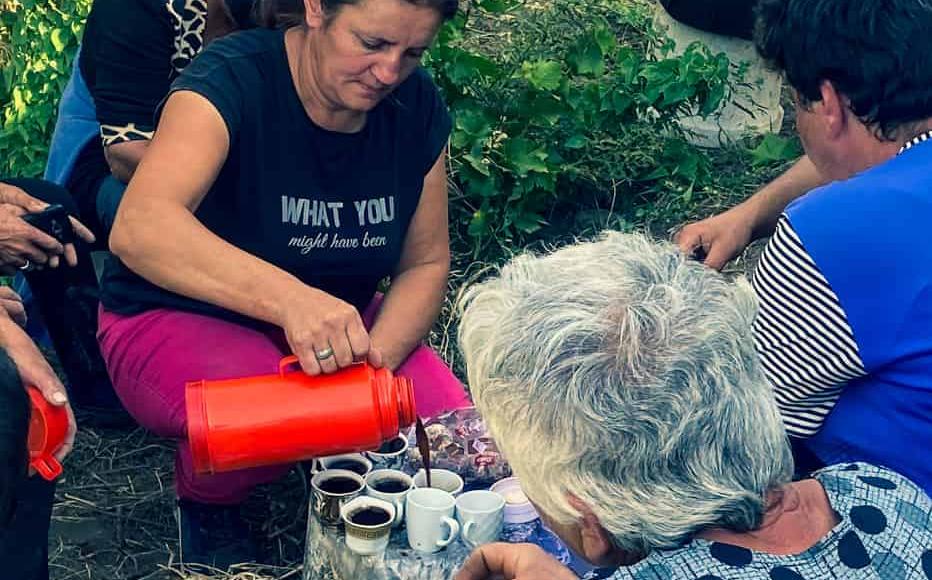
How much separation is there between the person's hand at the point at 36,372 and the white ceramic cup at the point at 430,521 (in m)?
0.70

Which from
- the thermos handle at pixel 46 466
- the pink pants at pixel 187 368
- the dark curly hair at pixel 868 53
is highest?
the dark curly hair at pixel 868 53

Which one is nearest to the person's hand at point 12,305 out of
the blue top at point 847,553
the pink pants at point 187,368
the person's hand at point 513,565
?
the pink pants at point 187,368

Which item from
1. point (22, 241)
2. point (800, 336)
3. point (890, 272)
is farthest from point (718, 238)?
point (22, 241)

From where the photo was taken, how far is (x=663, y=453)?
1592mm

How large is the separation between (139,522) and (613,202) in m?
2.07

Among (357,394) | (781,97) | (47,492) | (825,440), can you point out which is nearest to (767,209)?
(825,440)

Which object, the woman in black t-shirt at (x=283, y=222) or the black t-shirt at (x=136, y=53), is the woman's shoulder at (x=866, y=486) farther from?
the black t-shirt at (x=136, y=53)

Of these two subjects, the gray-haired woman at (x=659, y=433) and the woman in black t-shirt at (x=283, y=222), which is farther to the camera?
the woman in black t-shirt at (x=283, y=222)

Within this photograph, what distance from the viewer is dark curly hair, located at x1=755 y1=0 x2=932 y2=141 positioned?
7.27 feet

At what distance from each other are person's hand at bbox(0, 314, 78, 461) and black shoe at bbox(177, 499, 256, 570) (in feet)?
1.83

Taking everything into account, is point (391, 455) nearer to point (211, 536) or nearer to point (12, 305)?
point (211, 536)

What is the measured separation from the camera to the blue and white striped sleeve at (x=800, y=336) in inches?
86.7

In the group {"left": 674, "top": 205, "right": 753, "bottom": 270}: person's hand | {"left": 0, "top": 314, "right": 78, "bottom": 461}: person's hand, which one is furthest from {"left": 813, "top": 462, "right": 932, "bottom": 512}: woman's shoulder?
{"left": 0, "top": 314, "right": 78, "bottom": 461}: person's hand

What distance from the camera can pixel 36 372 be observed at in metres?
2.38
